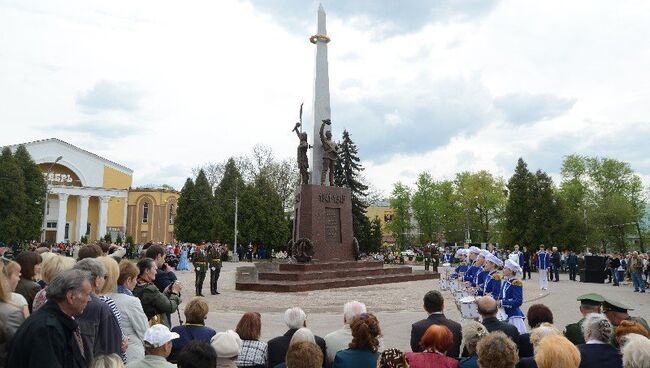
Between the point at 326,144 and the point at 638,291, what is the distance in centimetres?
1456

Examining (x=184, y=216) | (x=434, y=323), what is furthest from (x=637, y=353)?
(x=184, y=216)

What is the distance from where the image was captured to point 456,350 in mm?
5348

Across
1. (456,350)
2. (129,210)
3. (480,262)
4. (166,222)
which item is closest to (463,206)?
(166,222)

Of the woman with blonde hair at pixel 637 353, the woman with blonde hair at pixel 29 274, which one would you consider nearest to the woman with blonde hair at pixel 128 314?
the woman with blonde hair at pixel 29 274

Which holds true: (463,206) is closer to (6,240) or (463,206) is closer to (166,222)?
(166,222)

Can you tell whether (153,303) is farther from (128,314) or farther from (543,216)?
(543,216)

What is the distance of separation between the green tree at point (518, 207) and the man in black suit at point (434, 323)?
142 ft

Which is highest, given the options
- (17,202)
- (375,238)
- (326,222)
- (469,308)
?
(17,202)

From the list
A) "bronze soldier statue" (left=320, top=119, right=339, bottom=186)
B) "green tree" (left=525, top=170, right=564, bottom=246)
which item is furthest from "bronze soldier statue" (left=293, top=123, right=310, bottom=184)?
"green tree" (left=525, top=170, right=564, bottom=246)

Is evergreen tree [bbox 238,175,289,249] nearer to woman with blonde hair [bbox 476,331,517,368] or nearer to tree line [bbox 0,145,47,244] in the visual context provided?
tree line [bbox 0,145,47,244]

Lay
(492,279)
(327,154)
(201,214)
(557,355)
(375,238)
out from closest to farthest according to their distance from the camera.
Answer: (557,355)
(492,279)
(327,154)
(375,238)
(201,214)

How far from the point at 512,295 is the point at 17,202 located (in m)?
49.9

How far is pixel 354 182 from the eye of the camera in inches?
1863

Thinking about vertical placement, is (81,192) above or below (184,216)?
above
